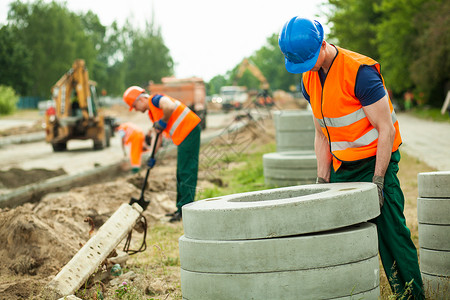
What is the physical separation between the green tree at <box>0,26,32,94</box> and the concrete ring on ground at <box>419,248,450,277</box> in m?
50.5

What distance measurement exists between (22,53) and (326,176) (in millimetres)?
58602

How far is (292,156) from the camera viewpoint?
962 cm

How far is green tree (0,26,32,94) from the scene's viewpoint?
54612 millimetres

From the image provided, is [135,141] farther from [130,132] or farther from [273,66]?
[273,66]

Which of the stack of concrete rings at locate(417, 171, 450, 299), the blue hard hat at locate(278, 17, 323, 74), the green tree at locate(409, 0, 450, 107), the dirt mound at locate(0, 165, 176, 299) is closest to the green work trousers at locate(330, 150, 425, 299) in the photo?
the stack of concrete rings at locate(417, 171, 450, 299)

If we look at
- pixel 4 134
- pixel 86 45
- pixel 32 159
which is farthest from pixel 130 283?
pixel 86 45

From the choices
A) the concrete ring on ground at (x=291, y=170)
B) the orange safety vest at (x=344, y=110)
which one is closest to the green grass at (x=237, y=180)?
the concrete ring on ground at (x=291, y=170)

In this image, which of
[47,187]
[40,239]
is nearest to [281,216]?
[40,239]

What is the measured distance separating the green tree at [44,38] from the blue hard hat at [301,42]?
68820 millimetres

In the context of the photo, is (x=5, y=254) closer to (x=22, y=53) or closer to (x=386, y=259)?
(x=386, y=259)

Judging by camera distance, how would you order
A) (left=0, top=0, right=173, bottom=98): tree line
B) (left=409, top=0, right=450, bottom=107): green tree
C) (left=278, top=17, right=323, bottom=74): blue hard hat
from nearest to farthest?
(left=278, top=17, right=323, bottom=74): blue hard hat < (left=409, top=0, right=450, bottom=107): green tree < (left=0, top=0, right=173, bottom=98): tree line

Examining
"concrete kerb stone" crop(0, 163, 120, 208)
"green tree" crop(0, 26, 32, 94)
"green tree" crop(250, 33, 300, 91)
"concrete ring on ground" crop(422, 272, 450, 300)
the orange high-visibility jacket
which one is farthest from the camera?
"green tree" crop(250, 33, 300, 91)

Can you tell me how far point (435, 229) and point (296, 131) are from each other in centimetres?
655

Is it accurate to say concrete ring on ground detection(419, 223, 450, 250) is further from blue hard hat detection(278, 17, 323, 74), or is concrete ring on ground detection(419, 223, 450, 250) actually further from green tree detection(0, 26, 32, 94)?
green tree detection(0, 26, 32, 94)
